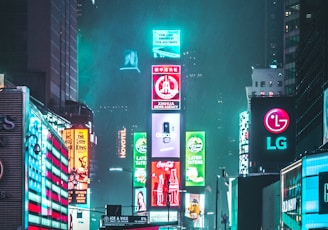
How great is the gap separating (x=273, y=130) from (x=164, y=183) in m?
14.8

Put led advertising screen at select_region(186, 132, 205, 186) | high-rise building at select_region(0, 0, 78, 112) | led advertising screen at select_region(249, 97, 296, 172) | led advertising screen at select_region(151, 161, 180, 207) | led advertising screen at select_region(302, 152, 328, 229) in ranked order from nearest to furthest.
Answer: led advertising screen at select_region(302, 152, 328, 229)
led advertising screen at select_region(249, 97, 296, 172)
led advertising screen at select_region(151, 161, 180, 207)
led advertising screen at select_region(186, 132, 205, 186)
high-rise building at select_region(0, 0, 78, 112)

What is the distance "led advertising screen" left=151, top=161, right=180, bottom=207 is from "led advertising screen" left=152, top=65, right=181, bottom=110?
6456 mm

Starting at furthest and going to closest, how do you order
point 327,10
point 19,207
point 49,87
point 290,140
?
point 49,87 → point 327,10 → point 290,140 → point 19,207

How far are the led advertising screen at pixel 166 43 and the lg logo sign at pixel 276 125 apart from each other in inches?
720

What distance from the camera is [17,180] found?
49.1 metres

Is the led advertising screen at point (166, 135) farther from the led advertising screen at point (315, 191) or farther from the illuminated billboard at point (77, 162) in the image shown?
the led advertising screen at point (315, 191)

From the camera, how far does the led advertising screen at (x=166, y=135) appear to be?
107938 mm

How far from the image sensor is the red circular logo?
9625cm

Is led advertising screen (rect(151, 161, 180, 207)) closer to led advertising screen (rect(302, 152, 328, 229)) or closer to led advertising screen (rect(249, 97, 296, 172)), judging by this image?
led advertising screen (rect(249, 97, 296, 172))

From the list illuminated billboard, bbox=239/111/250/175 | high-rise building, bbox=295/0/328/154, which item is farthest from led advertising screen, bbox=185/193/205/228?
high-rise building, bbox=295/0/328/154

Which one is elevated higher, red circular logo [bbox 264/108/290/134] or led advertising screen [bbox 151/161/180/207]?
red circular logo [bbox 264/108/290/134]

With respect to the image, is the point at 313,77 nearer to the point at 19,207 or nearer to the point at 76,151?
the point at 76,151

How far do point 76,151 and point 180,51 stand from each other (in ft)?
57.5

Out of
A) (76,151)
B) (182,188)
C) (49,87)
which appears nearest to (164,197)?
(182,188)
